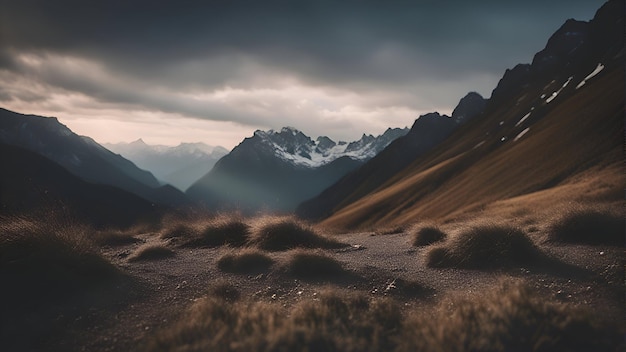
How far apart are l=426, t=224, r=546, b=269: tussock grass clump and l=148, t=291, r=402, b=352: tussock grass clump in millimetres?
4680

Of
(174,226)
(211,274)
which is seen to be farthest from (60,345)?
(174,226)

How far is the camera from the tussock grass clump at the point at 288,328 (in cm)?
482

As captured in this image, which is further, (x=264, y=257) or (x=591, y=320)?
(x=264, y=257)

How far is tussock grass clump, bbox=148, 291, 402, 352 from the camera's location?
190 inches

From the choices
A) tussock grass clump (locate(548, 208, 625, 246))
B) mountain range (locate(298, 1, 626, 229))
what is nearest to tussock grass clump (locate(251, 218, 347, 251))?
tussock grass clump (locate(548, 208, 625, 246))

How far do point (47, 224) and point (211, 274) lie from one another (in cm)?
495

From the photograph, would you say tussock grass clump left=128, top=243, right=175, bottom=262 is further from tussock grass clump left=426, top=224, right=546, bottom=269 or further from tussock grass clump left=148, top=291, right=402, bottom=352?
tussock grass clump left=426, top=224, right=546, bottom=269

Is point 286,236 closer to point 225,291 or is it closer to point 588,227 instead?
point 225,291

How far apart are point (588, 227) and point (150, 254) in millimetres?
15136

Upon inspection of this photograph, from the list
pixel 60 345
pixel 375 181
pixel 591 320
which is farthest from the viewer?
pixel 375 181

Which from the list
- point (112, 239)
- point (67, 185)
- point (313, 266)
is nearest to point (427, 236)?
point (313, 266)

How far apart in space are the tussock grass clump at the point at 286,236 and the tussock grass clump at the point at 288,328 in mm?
6803

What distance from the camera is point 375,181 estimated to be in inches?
7077

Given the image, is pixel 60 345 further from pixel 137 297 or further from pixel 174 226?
pixel 174 226
